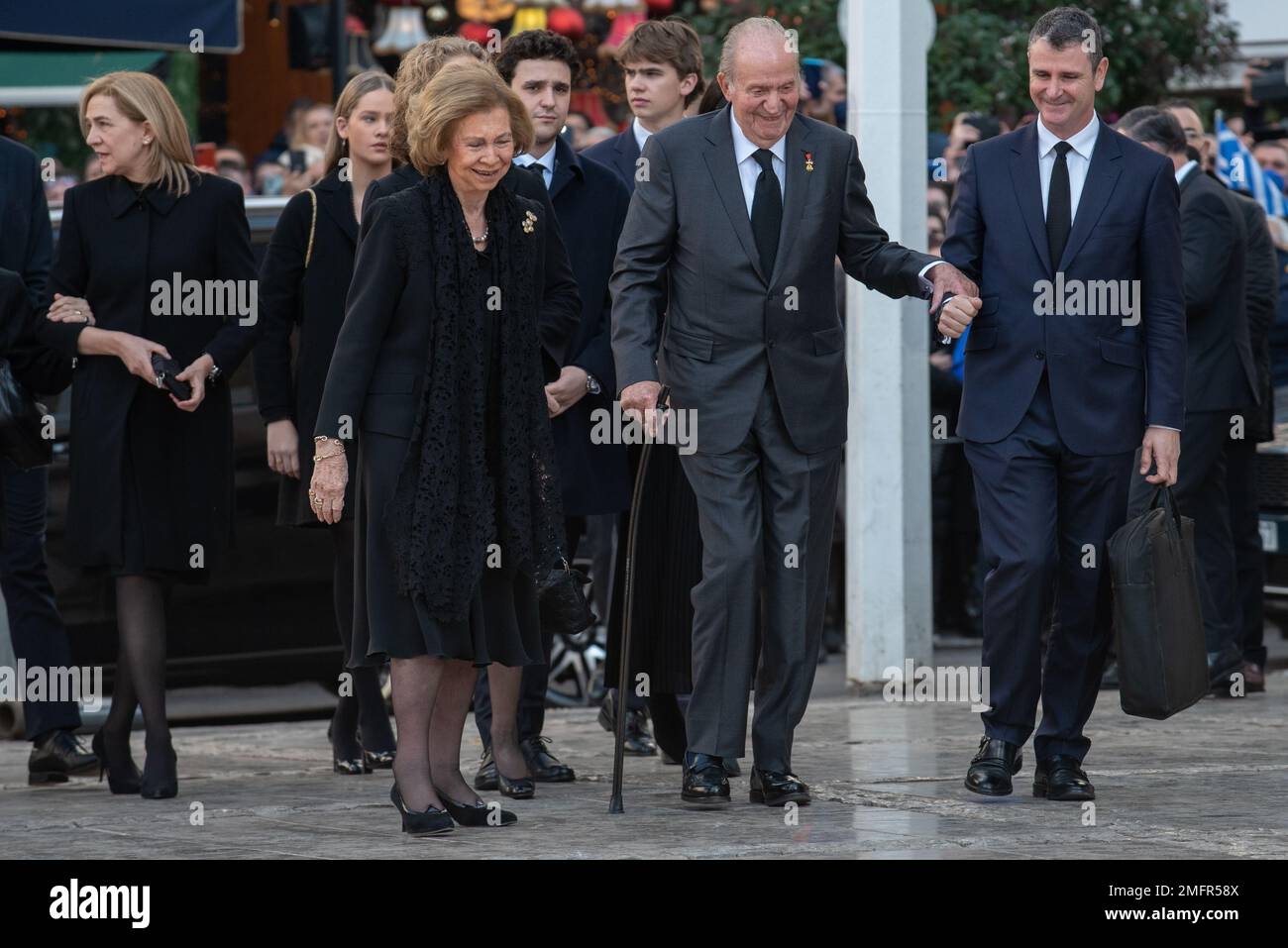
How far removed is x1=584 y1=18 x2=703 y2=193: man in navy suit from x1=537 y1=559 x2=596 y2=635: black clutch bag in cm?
204

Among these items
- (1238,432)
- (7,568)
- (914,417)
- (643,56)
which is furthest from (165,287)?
(1238,432)

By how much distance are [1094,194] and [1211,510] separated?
3.47 meters

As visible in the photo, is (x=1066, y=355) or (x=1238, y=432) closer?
(x=1066, y=355)

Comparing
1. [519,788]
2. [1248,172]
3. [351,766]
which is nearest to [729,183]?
[519,788]

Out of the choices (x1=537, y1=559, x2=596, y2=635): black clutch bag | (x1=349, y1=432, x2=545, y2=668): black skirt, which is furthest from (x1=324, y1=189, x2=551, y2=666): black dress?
(x1=537, y1=559, x2=596, y2=635): black clutch bag

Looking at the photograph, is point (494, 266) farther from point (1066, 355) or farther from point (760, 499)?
point (1066, 355)

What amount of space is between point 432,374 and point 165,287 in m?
1.39

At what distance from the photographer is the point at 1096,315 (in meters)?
6.84

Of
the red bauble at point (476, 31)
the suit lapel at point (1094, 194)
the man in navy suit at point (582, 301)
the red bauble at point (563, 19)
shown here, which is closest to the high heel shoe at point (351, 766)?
the man in navy suit at point (582, 301)

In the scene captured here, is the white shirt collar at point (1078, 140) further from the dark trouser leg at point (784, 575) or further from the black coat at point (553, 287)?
the black coat at point (553, 287)

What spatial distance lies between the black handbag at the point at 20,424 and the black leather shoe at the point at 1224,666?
4915mm

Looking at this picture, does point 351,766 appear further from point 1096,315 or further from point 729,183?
point 1096,315

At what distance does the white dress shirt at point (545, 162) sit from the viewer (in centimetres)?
785
